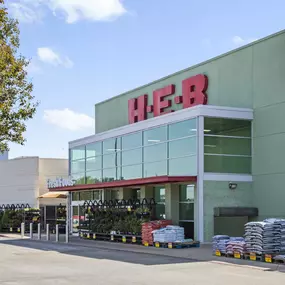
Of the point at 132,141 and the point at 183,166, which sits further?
the point at 132,141

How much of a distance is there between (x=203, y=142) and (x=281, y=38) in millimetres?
5551

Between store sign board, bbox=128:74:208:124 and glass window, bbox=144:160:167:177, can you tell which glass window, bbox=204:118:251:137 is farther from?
glass window, bbox=144:160:167:177

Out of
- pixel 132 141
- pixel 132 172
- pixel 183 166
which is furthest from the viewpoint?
pixel 132 141

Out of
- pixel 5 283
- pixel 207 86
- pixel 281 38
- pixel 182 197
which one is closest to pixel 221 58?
pixel 207 86

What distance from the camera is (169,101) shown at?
31797 millimetres

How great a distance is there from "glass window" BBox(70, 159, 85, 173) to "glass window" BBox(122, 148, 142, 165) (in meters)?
5.24

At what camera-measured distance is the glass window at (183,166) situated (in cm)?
2606

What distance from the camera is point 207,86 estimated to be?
2942 cm

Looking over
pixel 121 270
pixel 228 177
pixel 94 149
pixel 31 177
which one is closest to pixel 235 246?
pixel 121 270

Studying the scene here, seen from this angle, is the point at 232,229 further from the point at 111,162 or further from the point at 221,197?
the point at 111,162

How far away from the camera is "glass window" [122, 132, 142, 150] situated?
3034cm

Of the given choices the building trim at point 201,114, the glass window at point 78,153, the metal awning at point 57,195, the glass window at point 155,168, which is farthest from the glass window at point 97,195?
the building trim at point 201,114

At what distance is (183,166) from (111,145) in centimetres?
728

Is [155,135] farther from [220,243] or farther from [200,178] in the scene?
[220,243]
